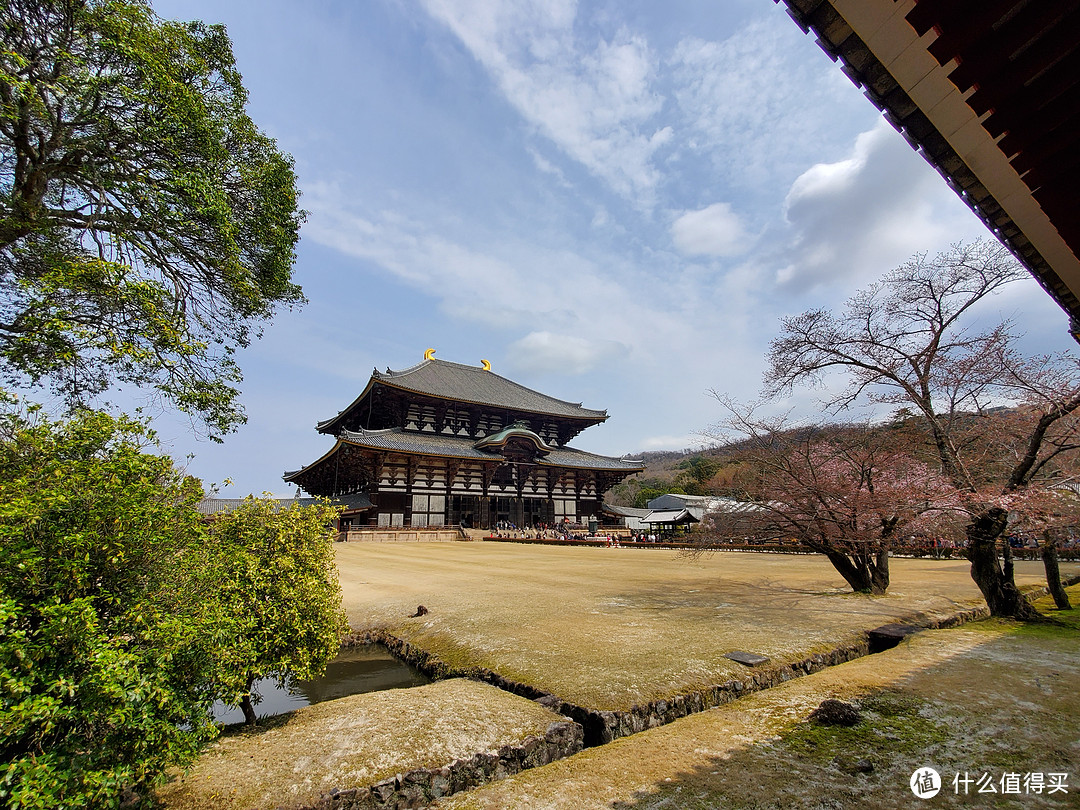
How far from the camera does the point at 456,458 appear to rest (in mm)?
29312

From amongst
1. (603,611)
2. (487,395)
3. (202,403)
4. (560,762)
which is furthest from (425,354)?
(560,762)

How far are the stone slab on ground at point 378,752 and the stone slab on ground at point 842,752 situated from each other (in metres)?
0.17

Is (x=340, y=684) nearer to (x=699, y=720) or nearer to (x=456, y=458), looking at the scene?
(x=699, y=720)

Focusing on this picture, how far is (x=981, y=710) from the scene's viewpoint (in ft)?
12.8

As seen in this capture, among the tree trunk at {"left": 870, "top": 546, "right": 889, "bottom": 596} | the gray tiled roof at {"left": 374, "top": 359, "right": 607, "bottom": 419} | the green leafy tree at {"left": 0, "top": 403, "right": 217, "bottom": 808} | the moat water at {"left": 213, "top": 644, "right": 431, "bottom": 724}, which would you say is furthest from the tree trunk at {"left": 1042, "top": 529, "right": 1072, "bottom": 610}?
the gray tiled roof at {"left": 374, "top": 359, "right": 607, "bottom": 419}

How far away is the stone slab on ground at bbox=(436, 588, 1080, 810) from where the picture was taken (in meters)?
2.77

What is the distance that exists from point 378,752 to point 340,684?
300 centimetres

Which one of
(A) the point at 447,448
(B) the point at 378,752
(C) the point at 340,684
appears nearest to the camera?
(B) the point at 378,752

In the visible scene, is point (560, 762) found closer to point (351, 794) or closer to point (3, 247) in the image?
point (351, 794)

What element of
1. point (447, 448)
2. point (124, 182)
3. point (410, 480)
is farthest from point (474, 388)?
point (124, 182)

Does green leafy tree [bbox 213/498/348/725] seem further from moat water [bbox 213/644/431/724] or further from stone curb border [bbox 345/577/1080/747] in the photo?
stone curb border [bbox 345/577/1080/747]

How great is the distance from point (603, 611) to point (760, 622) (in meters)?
2.29

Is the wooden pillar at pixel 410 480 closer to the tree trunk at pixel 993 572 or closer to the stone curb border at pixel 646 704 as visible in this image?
the stone curb border at pixel 646 704

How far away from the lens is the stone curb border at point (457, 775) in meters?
2.77
